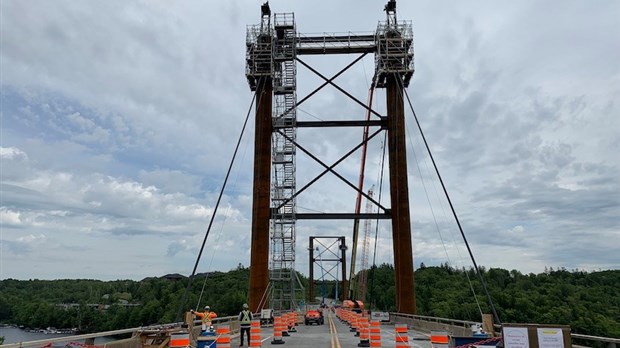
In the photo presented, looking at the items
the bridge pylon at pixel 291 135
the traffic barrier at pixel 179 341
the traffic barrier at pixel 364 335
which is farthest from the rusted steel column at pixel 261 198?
the traffic barrier at pixel 179 341

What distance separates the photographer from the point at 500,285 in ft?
509

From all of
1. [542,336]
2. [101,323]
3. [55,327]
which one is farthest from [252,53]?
[55,327]

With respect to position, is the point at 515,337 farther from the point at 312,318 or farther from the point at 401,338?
the point at 312,318

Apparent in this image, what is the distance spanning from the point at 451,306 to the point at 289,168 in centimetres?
8350

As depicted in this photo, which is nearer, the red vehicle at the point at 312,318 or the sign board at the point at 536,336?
the sign board at the point at 536,336

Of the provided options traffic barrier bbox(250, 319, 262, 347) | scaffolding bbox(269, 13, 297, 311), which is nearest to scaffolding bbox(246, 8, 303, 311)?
scaffolding bbox(269, 13, 297, 311)

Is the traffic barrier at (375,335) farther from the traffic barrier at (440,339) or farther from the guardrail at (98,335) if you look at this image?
the guardrail at (98,335)

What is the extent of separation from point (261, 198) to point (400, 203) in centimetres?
990

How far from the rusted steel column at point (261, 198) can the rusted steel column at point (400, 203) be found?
902cm

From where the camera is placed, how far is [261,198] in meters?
36.4

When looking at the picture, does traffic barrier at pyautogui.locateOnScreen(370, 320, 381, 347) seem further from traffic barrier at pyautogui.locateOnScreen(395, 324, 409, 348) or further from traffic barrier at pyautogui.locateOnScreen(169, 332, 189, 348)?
traffic barrier at pyautogui.locateOnScreen(169, 332, 189, 348)

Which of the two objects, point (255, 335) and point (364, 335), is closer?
point (255, 335)

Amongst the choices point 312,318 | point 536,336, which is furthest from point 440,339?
point 312,318

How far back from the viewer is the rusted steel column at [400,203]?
115 ft
